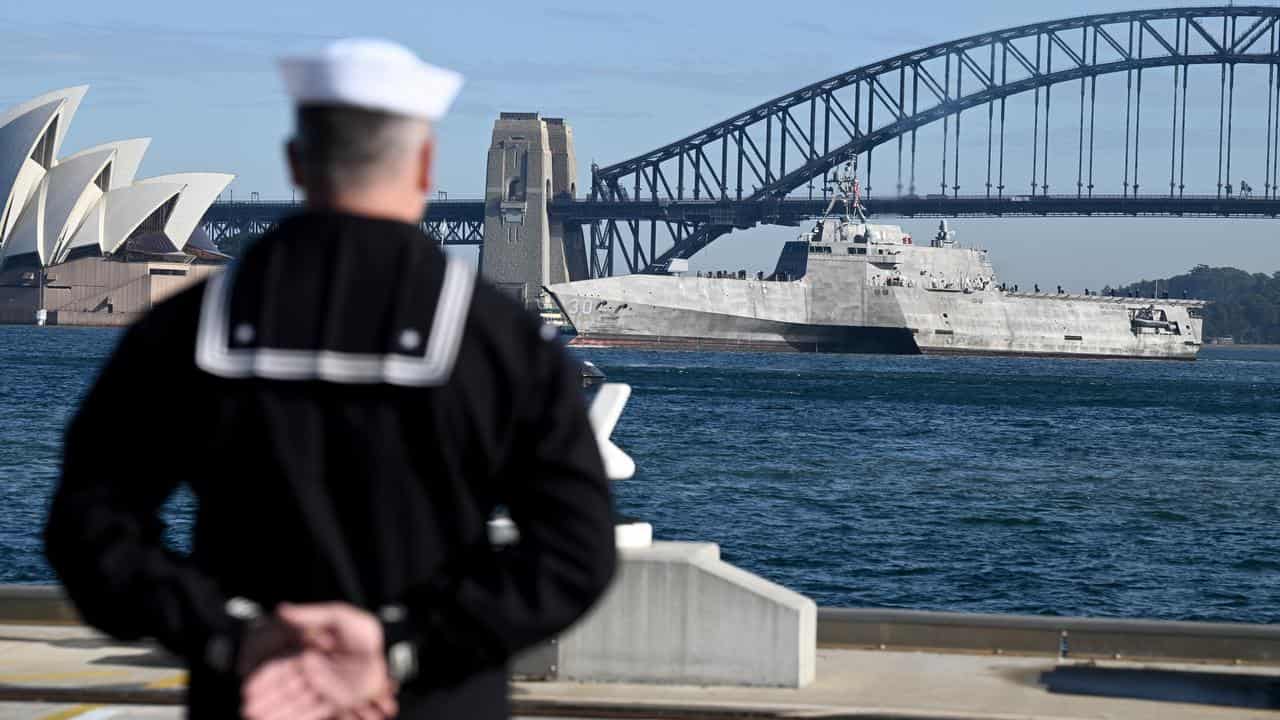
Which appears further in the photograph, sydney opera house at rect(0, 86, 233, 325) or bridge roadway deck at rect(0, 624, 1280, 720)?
sydney opera house at rect(0, 86, 233, 325)

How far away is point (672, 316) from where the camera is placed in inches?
3442

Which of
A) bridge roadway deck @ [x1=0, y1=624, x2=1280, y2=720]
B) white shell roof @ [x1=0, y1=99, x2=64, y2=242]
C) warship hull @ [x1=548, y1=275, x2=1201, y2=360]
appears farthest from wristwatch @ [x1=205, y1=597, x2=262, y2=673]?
white shell roof @ [x1=0, y1=99, x2=64, y2=242]

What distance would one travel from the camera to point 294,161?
2.00m

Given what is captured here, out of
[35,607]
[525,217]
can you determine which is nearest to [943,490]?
[35,607]

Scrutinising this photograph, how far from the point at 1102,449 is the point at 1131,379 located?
130 feet

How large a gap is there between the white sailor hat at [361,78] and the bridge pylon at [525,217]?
109984mm

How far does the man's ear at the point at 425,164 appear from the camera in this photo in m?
1.97

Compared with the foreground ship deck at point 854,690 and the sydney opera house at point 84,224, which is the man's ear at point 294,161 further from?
the sydney opera house at point 84,224

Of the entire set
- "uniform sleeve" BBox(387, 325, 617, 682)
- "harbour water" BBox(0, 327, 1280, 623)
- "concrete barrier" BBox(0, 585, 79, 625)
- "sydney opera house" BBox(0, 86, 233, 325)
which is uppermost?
"sydney opera house" BBox(0, 86, 233, 325)

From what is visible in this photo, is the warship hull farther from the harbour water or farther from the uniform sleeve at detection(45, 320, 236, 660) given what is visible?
the uniform sleeve at detection(45, 320, 236, 660)

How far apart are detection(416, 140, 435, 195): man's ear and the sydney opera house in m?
84.9

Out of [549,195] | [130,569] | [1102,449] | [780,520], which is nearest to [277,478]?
[130,569]

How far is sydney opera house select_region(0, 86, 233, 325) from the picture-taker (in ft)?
282

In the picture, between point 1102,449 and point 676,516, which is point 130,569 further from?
point 1102,449
